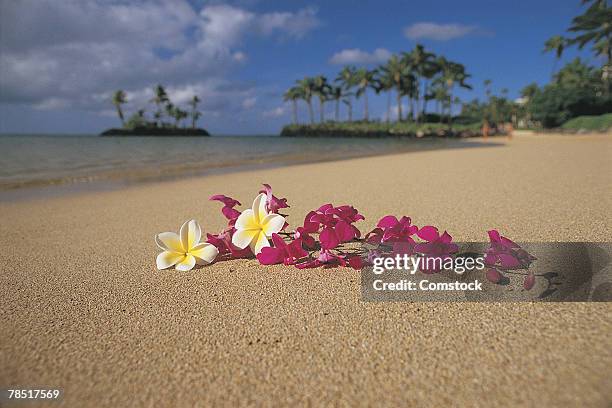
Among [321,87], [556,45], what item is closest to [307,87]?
[321,87]

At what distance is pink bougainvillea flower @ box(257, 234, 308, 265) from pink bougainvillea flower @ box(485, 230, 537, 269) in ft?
2.16

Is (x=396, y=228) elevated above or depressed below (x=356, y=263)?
above

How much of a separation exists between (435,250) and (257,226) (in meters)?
0.64

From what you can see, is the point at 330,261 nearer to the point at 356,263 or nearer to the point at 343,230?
the point at 356,263

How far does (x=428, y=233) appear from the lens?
1.14m

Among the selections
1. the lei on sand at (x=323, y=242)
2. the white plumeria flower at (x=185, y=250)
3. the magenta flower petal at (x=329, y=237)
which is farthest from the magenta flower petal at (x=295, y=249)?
the white plumeria flower at (x=185, y=250)

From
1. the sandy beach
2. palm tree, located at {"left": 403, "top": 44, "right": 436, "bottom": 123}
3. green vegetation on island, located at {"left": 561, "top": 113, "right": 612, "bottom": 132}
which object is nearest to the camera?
the sandy beach

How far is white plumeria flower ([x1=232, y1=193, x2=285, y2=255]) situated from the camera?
1295 mm

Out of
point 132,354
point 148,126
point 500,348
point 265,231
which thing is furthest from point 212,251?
point 148,126

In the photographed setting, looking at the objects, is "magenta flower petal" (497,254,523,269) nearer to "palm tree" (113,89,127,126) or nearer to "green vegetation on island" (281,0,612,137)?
"green vegetation on island" (281,0,612,137)

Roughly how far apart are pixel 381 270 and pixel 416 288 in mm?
161

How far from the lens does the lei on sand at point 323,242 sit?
3.87ft

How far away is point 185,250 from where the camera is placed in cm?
142

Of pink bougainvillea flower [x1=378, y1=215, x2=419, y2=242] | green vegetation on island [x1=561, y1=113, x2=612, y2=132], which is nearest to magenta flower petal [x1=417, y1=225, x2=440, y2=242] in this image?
pink bougainvillea flower [x1=378, y1=215, x2=419, y2=242]
